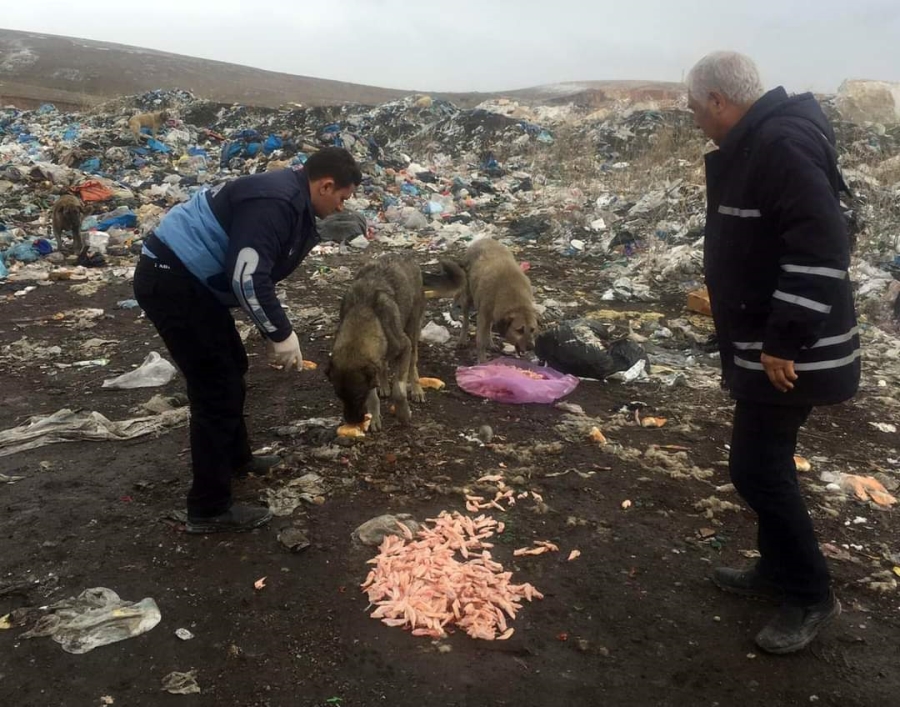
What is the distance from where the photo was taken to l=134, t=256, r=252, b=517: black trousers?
3.18 m

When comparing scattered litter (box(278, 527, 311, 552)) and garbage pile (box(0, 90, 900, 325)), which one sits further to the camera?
garbage pile (box(0, 90, 900, 325))

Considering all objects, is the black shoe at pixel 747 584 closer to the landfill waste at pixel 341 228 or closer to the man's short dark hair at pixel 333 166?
the man's short dark hair at pixel 333 166

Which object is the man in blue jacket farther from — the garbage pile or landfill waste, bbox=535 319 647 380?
the garbage pile

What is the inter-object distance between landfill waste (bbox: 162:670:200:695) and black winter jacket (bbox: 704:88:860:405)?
2.30 meters

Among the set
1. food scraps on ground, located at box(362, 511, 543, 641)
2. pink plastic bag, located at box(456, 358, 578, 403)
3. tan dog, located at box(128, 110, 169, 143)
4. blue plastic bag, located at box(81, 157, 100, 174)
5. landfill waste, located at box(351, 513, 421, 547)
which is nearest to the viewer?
food scraps on ground, located at box(362, 511, 543, 641)

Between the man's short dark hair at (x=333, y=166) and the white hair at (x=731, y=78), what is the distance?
59.9 inches

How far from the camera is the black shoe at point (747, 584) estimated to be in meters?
3.08

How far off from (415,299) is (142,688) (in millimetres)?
3334

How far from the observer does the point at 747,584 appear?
10.2 feet

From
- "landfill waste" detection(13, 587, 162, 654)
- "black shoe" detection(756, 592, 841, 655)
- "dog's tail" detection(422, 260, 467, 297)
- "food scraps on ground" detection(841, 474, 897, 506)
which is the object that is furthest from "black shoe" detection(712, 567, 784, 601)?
"dog's tail" detection(422, 260, 467, 297)

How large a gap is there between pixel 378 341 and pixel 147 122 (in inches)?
569

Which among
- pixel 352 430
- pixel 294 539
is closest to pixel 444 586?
pixel 294 539

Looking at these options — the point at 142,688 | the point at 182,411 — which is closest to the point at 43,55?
the point at 182,411

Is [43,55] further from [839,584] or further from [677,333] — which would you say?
[839,584]
